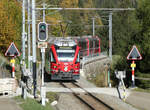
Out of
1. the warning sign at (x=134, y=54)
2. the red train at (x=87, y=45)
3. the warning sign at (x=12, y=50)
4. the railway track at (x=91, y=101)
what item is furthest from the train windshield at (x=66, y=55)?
the red train at (x=87, y=45)

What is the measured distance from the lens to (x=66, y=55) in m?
23.3

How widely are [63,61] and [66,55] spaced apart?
530 mm

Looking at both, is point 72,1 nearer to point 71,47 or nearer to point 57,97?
point 71,47

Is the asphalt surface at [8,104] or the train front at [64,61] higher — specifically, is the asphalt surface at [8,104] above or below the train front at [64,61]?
below

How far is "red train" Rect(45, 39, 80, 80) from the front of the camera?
74.7ft

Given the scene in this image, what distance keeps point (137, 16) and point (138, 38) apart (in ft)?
6.02

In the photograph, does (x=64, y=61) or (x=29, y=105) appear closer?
(x=29, y=105)

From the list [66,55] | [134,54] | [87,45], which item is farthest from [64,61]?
[87,45]

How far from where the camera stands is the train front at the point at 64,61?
22.8 m

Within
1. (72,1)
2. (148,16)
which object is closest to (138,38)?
(148,16)

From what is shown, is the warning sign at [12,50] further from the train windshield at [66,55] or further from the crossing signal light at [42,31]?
the crossing signal light at [42,31]

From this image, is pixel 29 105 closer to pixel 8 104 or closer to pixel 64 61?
pixel 8 104

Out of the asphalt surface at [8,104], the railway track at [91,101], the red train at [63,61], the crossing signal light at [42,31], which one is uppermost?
the crossing signal light at [42,31]

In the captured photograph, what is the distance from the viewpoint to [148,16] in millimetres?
24562
